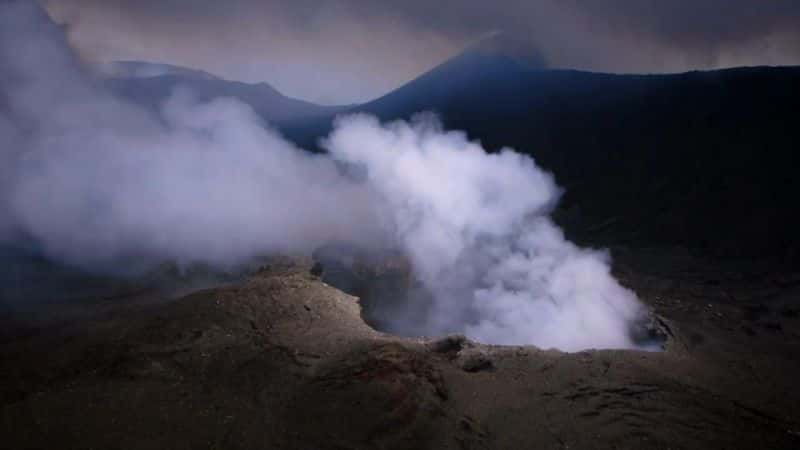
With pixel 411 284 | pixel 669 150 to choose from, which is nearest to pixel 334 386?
pixel 411 284

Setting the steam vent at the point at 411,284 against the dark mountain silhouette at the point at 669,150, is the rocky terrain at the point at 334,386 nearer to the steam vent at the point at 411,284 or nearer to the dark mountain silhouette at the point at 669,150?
the steam vent at the point at 411,284

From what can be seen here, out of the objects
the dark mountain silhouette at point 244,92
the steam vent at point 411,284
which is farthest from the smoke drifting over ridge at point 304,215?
the dark mountain silhouette at point 244,92

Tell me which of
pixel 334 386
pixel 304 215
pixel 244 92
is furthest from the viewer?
pixel 244 92

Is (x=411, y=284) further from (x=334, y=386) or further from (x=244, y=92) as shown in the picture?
(x=244, y=92)

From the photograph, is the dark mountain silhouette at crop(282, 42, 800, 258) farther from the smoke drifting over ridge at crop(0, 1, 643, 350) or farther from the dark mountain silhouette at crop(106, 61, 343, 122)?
the dark mountain silhouette at crop(106, 61, 343, 122)

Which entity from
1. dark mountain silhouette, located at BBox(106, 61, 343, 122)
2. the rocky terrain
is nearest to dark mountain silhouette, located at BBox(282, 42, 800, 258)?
the rocky terrain

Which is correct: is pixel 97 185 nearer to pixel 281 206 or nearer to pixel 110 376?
pixel 281 206
